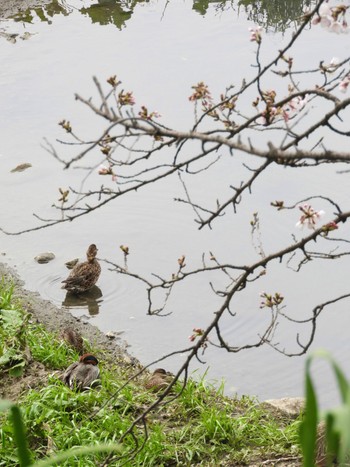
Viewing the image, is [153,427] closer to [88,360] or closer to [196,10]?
[88,360]

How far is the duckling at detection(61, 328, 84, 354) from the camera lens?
6.68 metres

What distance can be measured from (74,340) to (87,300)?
124cm

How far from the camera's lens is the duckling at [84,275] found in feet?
25.2

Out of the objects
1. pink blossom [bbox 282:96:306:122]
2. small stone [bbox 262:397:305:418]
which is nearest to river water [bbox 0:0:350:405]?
small stone [bbox 262:397:305:418]

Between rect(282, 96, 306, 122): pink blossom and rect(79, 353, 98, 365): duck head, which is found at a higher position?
rect(282, 96, 306, 122): pink blossom

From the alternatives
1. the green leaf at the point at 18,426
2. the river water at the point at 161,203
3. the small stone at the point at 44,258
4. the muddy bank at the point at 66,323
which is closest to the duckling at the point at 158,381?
the river water at the point at 161,203

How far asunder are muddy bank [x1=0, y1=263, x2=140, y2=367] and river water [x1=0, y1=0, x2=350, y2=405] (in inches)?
4.6

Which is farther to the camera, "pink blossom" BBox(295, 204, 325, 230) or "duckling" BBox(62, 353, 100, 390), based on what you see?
"duckling" BBox(62, 353, 100, 390)

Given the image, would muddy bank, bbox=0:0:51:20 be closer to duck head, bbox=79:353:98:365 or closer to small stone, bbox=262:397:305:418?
duck head, bbox=79:353:98:365

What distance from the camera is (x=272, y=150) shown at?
3.14 meters

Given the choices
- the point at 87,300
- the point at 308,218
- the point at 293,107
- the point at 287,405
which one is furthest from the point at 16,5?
the point at 308,218

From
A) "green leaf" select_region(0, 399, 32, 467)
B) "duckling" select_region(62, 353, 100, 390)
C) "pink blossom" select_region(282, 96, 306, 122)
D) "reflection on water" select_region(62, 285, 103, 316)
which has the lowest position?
"reflection on water" select_region(62, 285, 103, 316)

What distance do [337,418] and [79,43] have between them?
12.3m

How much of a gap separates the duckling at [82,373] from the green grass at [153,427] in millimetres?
64
